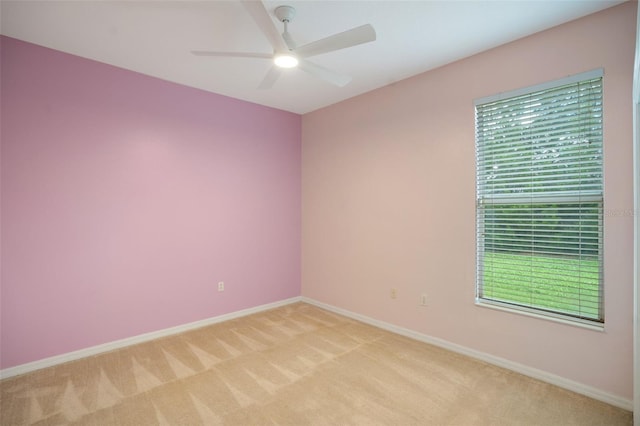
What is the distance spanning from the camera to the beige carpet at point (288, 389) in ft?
6.91

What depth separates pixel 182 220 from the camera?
11.7 ft

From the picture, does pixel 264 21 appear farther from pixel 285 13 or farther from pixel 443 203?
pixel 443 203

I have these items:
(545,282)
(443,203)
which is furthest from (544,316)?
(443,203)

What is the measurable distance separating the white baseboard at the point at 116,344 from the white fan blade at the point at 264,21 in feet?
9.84

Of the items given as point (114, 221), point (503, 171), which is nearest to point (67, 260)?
point (114, 221)

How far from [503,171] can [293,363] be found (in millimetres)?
2453

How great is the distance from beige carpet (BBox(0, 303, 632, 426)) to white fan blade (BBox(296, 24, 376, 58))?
7.83 feet

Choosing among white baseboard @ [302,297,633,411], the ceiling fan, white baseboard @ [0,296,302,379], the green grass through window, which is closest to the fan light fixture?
the ceiling fan

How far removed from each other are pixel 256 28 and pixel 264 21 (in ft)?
2.30

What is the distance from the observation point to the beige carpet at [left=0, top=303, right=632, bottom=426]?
211cm

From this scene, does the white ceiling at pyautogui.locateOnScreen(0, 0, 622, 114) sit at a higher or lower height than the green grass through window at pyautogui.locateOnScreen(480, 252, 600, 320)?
higher

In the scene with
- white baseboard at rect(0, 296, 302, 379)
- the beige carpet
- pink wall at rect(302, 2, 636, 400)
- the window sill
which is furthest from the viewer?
white baseboard at rect(0, 296, 302, 379)

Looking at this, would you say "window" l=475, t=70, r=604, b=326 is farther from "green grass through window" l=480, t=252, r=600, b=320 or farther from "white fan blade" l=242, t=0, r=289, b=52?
"white fan blade" l=242, t=0, r=289, b=52

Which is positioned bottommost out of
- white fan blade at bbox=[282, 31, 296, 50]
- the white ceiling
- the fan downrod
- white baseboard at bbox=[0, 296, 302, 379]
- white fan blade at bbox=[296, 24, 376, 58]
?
white baseboard at bbox=[0, 296, 302, 379]
